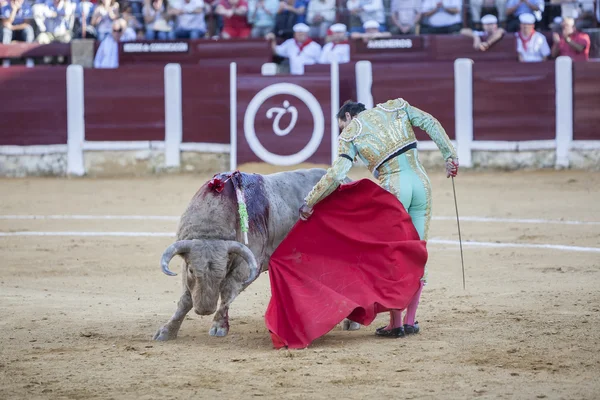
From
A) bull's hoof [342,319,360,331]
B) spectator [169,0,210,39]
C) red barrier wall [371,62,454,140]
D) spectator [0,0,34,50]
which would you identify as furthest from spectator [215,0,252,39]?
bull's hoof [342,319,360,331]

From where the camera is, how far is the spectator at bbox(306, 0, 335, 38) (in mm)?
A: 12859

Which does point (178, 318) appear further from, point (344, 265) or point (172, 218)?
point (172, 218)

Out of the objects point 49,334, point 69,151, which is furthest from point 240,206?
point 69,151

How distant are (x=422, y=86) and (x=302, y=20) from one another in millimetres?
1823

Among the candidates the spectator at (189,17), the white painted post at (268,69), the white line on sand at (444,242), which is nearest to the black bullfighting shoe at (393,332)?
the white line on sand at (444,242)

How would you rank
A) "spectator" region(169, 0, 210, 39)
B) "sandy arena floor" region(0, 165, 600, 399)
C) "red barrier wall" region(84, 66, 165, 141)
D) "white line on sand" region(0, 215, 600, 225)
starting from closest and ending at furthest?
"sandy arena floor" region(0, 165, 600, 399) → "white line on sand" region(0, 215, 600, 225) → "red barrier wall" region(84, 66, 165, 141) → "spectator" region(169, 0, 210, 39)

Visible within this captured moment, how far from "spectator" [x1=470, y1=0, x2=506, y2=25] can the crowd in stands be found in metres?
0.01

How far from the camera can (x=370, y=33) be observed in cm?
1252

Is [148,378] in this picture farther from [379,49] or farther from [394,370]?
[379,49]

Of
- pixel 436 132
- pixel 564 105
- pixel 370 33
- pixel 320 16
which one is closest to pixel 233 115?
pixel 320 16

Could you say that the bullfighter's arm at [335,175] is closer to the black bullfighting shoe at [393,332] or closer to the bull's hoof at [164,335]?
the black bullfighting shoe at [393,332]

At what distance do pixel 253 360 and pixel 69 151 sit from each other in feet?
28.9

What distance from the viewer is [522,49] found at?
12.0 meters

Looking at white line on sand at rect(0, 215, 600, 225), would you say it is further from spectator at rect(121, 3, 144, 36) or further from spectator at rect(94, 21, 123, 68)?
spectator at rect(121, 3, 144, 36)
